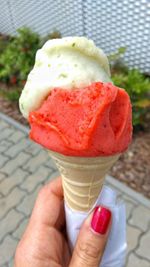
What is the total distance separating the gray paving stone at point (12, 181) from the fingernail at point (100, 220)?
283cm

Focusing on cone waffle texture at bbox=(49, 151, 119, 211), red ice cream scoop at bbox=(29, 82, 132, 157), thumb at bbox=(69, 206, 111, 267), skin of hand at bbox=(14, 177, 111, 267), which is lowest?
skin of hand at bbox=(14, 177, 111, 267)

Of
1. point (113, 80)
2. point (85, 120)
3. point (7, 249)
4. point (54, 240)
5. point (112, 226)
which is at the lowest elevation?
point (7, 249)

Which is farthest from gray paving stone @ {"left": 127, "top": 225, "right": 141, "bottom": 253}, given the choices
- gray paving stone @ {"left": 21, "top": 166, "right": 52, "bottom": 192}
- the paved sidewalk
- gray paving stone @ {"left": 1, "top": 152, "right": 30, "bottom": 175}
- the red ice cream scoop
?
the red ice cream scoop

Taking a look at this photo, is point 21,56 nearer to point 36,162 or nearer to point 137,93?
point 36,162

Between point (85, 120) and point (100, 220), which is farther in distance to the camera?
point (100, 220)

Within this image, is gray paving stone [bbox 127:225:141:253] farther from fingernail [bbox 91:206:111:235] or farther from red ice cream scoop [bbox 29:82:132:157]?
red ice cream scoop [bbox 29:82:132:157]

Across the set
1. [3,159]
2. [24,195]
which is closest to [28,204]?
[24,195]

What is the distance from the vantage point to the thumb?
197 cm

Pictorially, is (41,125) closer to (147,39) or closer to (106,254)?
(106,254)

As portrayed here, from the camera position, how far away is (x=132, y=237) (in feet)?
13.2

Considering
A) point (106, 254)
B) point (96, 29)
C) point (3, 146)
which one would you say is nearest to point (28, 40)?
point (96, 29)

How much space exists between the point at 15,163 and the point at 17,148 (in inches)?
11.0

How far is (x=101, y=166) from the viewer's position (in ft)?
5.81

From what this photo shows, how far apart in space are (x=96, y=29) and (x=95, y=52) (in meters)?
4.50
